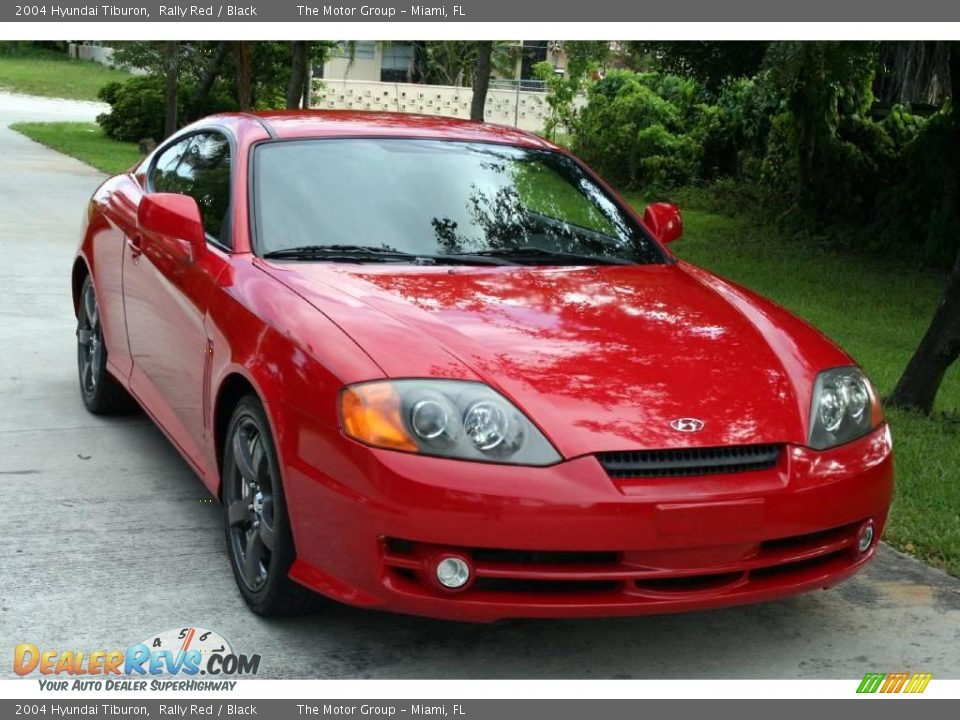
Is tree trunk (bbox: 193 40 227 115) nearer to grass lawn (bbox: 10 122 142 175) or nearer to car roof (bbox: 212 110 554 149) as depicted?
grass lawn (bbox: 10 122 142 175)

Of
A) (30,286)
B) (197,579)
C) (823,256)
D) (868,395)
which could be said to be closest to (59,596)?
(197,579)

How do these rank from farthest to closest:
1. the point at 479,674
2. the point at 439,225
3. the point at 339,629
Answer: the point at 439,225
the point at 339,629
the point at 479,674

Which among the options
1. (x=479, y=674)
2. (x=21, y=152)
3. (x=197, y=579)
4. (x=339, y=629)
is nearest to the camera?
(x=479, y=674)

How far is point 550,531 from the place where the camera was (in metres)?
3.60

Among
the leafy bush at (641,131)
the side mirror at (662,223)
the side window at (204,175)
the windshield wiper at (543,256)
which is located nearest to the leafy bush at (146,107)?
the leafy bush at (641,131)

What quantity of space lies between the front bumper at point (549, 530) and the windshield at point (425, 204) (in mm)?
1195

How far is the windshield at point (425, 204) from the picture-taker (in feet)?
16.2

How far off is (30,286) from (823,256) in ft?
26.8

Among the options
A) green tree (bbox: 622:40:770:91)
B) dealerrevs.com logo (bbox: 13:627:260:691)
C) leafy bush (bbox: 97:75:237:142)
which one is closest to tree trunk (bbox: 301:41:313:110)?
leafy bush (bbox: 97:75:237:142)

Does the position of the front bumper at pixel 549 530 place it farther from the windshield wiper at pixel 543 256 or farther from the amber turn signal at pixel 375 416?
the windshield wiper at pixel 543 256

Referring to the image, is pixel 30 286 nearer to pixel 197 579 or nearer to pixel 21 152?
pixel 197 579

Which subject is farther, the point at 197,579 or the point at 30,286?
the point at 30,286

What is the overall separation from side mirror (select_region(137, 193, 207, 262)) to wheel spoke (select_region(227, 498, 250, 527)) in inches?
40.0

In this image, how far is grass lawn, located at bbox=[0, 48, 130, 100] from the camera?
1783 inches
